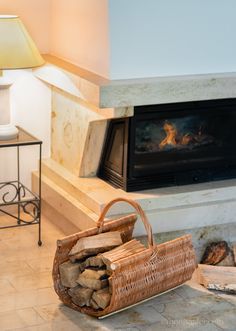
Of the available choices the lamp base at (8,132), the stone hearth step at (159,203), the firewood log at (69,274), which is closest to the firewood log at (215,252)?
the stone hearth step at (159,203)

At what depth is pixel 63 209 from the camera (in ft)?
14.4

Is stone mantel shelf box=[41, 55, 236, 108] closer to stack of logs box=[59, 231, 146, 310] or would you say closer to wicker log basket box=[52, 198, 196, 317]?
wicker log basket box=[52, 198, 196, 317]

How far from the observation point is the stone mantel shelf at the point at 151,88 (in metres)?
3.84

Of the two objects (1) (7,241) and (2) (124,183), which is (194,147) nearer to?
(2) (124,183)

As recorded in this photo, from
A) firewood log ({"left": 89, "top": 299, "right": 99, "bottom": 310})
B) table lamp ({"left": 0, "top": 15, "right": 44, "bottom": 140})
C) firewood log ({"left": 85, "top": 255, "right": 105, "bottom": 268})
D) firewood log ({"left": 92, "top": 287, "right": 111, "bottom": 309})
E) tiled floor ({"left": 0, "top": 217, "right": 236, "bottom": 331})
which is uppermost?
table lamp ({"left": 0, "top": 15, "right": 44, "bottom": 140})

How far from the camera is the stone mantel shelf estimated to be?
3.84 m

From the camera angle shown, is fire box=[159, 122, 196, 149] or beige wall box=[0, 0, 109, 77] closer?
beige wall box=[0, 0, 109, 77]

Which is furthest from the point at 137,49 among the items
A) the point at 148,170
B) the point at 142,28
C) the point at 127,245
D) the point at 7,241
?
the point at 7,241

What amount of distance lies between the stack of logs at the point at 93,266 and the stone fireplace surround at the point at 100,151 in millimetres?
384

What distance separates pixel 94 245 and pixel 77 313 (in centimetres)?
33

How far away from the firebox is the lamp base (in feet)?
1.74

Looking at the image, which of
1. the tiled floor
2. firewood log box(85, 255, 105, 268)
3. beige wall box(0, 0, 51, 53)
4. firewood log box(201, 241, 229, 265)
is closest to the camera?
the tiled floor

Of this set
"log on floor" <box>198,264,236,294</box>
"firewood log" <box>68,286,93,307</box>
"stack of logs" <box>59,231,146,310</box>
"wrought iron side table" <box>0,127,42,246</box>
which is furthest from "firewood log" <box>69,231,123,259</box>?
"wrought iron side table" <box>0,127,42,246</box>

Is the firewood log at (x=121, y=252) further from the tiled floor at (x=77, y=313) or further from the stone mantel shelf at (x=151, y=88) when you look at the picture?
the stone mantel shelf at (x=151, y=88)
